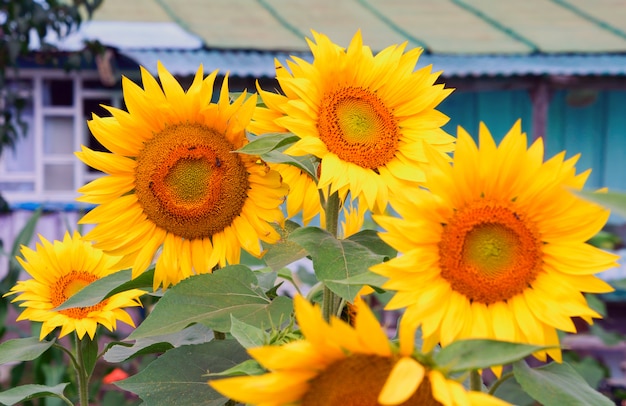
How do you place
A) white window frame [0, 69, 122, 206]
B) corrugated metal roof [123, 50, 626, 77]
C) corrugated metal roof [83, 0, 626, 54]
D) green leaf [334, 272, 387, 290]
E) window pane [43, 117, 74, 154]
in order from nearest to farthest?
1. green leaf [334, 272, 387, 290]
2. corrugated metal roof [123, 50, 626, 77]
3. corrugated metal roof [83, 0, 626, 54]
4. white window frame [0, 69, 122, 206]
5. window pane [43, 117, 74, 154]

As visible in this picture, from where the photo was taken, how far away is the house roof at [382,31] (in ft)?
22.9

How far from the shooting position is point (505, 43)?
7.64 metres

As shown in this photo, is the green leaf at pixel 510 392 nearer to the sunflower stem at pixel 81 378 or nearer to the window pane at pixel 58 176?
the sunflower stem at pixel 81 378

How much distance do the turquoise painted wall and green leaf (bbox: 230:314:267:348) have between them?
8.17m

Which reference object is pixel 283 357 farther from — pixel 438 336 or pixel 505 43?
pixel 505 43

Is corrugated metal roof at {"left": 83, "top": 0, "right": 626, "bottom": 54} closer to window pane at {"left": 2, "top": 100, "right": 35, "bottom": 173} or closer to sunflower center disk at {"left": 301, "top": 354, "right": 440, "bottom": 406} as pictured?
window pane at {"left": 2, "top": 100, "right": 35, "bottom": 173}

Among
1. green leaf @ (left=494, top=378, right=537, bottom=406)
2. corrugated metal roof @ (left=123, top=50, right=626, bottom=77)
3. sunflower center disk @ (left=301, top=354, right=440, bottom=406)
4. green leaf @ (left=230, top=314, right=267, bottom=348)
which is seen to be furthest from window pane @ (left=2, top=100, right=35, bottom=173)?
sunflower center disk @ (left=301, top=354, right=440, bottom=406)

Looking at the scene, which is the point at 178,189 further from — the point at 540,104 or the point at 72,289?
the point at 540,104

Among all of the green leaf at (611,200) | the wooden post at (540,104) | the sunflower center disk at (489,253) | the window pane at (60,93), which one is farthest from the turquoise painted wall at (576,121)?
the green leaf at (611,200)

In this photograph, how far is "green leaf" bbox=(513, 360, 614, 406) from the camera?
71 cm

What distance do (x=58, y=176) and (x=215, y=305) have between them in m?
7.69

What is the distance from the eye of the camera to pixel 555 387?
73cm

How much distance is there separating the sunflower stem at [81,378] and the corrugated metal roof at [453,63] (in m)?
5.40

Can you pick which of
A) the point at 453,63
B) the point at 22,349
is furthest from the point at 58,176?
the point at 22,349
